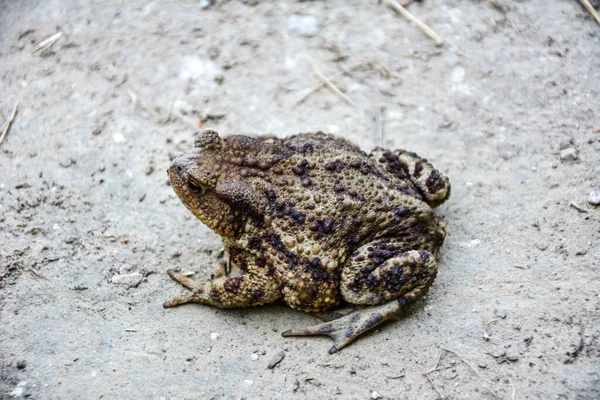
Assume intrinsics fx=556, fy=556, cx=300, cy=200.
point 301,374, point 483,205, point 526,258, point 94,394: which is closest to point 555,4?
point 483,205

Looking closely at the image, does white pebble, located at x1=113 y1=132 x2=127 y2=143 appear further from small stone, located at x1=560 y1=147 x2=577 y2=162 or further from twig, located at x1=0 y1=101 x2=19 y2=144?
small stone, located at x1=560 y1=147 x2=577 y2=162

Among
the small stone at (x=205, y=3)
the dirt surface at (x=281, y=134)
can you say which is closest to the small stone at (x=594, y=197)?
the dirt surface at (x=281, y=134)

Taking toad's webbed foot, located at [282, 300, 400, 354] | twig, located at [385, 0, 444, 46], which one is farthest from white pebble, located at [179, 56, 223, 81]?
toad's webbed foot, located at [282, 300, 400, 354]

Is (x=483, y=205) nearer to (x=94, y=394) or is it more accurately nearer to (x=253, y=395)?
(x=253, y=395)

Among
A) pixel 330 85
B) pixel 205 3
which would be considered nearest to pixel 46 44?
pixel 205 3

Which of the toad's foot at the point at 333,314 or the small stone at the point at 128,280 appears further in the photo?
the small stone at the point at 128,280

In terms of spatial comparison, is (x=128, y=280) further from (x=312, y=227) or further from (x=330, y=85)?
(x=330, y=85)

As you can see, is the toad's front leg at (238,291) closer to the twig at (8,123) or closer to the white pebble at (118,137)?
the white pebble at (118,137)
